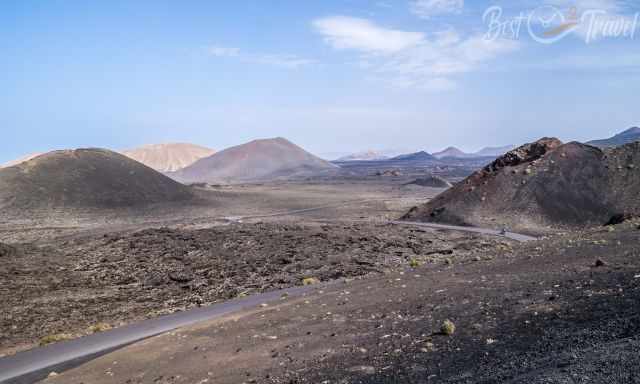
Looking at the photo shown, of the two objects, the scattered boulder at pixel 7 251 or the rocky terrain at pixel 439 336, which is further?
the scattered boulder at pixel 7 251

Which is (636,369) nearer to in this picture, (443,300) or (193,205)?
(443,300)

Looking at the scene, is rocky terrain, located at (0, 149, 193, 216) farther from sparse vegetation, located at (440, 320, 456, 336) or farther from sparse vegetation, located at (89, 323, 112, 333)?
sparse vegetation, located at (440, 320, 456, 336)

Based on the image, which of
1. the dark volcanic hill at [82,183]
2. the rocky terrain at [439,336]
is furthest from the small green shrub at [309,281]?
the dark volcanic hill at [82,183]

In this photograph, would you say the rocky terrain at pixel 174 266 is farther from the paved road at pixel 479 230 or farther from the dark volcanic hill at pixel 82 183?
the dark volcanic hill at pixel 82 183

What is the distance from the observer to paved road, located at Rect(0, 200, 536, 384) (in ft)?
46.7

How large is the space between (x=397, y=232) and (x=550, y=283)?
94.8ft

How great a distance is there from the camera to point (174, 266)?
31453 mm

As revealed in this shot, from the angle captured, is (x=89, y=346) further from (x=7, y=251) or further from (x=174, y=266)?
(x=7, y=251)

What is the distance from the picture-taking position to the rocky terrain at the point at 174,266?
21.6m

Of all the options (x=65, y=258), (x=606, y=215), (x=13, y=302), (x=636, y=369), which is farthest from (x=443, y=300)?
(x=606, y=215)

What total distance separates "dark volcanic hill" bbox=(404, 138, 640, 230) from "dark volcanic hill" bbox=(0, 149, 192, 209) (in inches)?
1535

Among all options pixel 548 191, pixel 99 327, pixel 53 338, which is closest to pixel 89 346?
pixel 53 338

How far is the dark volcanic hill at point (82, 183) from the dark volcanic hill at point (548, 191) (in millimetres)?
39001

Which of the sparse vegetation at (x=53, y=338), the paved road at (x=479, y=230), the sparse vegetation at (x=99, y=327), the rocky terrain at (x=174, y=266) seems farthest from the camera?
the paved road at (x=479, y=230)
